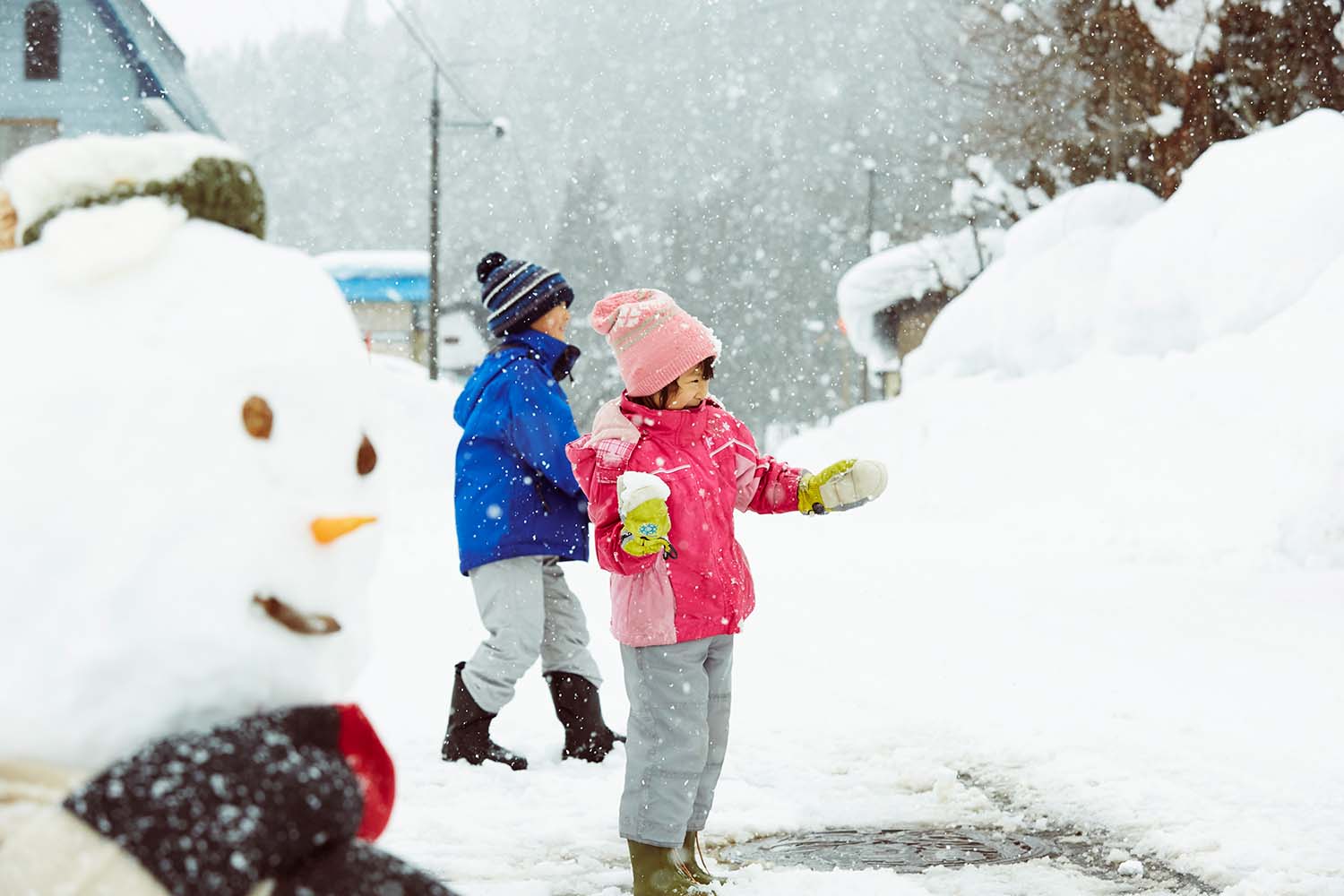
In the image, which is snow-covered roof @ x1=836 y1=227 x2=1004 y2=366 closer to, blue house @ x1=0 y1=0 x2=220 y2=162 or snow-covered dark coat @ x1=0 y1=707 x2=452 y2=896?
blue house @ x1=0 y1=0 x2=220 y2=162

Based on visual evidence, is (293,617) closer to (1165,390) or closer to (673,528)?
(673,528)

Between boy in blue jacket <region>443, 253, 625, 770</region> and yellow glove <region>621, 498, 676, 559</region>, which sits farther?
boy in blue jacket <region>443, 253, 625, 770</region>

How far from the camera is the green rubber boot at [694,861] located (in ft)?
11.4

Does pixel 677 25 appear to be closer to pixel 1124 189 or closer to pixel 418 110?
pixel 418 110

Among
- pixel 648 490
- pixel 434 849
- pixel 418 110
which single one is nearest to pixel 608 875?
pixel 434 849

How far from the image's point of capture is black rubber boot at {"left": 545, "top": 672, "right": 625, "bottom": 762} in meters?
4.84

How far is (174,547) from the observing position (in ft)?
4.64

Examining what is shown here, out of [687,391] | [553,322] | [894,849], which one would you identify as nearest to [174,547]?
[687,391]

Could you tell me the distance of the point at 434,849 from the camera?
3791 millimetres

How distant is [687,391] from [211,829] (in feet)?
7.95

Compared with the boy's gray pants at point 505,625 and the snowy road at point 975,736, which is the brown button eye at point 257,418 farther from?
the boy's gray pants at point 505,625

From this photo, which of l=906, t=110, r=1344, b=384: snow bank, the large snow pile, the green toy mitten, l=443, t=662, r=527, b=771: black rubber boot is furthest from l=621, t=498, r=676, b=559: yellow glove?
l=906, t=110, r=1344, b=384: snow bank

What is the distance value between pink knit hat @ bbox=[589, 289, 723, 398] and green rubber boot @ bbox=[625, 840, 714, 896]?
47.4 inches

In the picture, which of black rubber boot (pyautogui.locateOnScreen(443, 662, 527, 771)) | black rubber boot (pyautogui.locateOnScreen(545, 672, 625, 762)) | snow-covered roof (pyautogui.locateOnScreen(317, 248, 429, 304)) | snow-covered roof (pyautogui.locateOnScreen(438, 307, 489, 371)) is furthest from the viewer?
snow-covered roof (pyautogui.locateOnScreen(438, 307, 489, 371))
